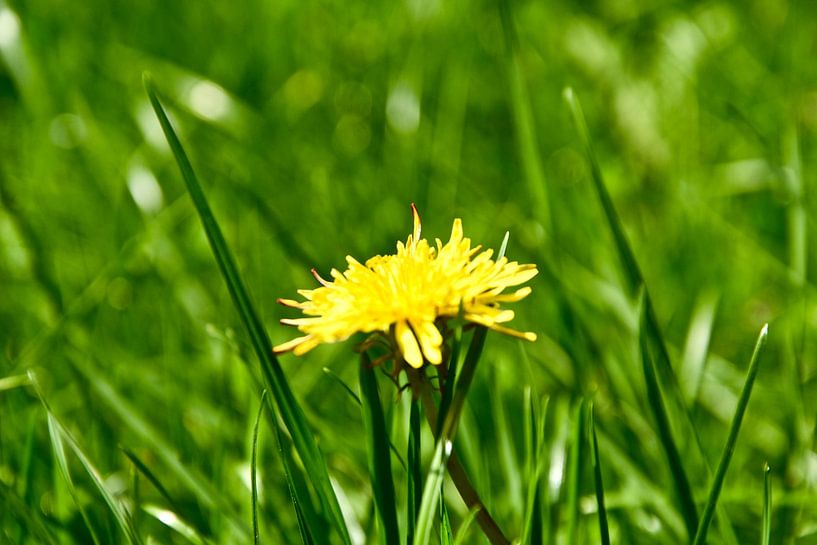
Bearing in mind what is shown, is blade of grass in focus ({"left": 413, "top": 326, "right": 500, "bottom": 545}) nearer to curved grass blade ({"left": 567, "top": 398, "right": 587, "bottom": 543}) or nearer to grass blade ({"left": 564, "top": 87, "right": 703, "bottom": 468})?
curved grass blade ({"left": 567, "top": 398, "right": 587, "bottom": 543})

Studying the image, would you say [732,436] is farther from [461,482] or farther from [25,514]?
[25,514]

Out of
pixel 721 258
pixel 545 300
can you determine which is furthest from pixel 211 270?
pixel 721 258

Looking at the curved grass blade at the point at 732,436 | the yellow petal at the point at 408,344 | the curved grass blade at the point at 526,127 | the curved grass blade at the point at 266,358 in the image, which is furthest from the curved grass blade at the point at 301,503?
the curved grass blade at the point at 526,127

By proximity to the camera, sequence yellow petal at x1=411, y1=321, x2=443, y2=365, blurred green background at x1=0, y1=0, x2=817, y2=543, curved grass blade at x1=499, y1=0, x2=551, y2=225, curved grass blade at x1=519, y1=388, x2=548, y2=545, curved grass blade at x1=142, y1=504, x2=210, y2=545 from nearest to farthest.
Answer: yellow petal at x1=411, y1=321, x2=443, y2=365 → curved grass blade at x1=519, y1=388, x2=548, y2=545 → curved grass blade at x1=142, y1=504, x2=210, y2=545 → blurred green background at x1=0, y1=0, x2=817, y2=543 → curved grass blade at x1=499, y1=0, x2=551, y2=225

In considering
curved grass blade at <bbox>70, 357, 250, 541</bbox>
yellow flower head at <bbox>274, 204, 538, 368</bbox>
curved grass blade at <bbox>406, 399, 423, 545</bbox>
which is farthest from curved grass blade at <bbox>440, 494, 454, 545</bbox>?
curved grass blade at <bbox>70, 357, 250, 541</bbox>

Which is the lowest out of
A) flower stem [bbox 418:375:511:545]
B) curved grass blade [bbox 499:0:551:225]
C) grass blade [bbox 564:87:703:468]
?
flower stem [bbox 418:375:511:545]
